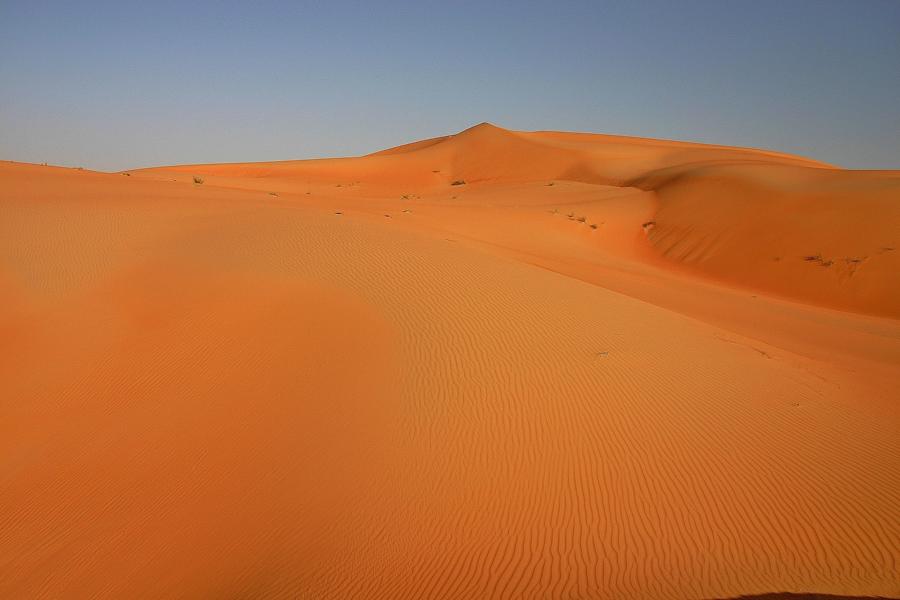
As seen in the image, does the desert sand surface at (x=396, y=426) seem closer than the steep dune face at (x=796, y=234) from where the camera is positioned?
Yes

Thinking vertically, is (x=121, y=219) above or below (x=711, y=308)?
above

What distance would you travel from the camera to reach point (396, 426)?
19.6 ft

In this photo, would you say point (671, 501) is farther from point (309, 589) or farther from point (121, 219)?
point (121, 219)

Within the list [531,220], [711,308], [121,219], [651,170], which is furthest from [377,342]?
[651,170]

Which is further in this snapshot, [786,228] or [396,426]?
A: [786,228]

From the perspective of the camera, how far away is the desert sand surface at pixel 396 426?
15.1 feet

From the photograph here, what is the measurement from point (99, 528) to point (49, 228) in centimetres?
706

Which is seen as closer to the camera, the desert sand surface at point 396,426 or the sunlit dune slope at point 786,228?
the desert sand surface at point 396,426

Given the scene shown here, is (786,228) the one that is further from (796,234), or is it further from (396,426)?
(396,426)

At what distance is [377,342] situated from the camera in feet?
23.7

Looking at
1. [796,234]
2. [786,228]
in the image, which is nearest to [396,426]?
[796,234]

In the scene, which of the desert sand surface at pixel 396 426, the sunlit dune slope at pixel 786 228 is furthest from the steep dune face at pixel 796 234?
the desert sand surface at pixel 396 426

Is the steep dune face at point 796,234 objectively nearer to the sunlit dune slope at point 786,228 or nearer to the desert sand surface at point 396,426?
the sunlit dune slope at point 786,228

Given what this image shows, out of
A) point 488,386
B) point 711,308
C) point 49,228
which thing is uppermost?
point 49,228
